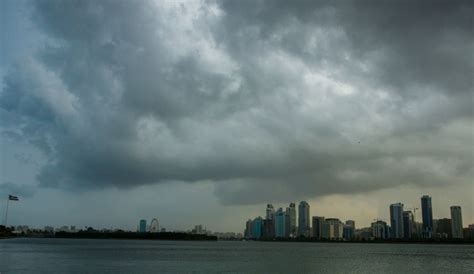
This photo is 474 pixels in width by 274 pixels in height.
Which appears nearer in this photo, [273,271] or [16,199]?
[273,271]

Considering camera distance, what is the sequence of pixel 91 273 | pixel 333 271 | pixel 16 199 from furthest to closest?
pixel 16 199 → pixel 333 271 → pixel 91 273

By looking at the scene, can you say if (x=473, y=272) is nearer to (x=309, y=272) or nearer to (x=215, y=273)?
(x=309, y=272)

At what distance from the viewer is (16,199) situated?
555 ft

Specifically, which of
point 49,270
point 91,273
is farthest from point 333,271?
point 49,270

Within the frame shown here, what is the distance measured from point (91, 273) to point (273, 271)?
25.6m

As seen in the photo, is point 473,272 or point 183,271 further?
point 473,272

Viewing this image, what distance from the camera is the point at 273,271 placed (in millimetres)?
69750

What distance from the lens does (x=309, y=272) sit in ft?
230

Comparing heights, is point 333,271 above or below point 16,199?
below

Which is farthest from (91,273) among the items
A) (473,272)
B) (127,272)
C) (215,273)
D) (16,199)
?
(16,199)

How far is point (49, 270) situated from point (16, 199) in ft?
381

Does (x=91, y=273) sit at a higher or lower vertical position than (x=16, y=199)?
lower

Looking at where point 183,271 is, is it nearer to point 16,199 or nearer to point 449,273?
point 449,273

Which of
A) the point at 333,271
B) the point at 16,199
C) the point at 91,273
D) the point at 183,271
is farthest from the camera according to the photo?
the point at 16,199
